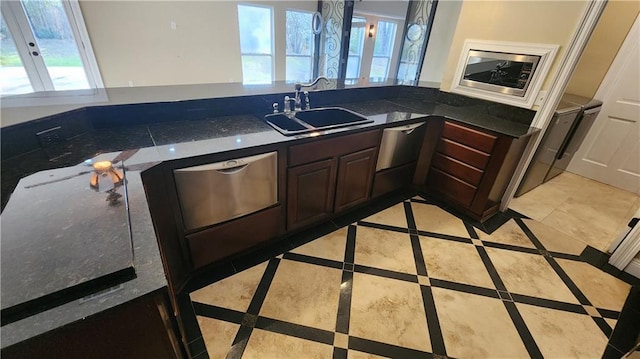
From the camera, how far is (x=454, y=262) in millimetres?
1976

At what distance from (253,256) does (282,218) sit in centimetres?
34

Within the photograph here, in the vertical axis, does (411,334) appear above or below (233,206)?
below

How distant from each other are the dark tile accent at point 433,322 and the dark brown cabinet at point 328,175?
863 millimetres

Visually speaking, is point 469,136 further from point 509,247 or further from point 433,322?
point 433,322

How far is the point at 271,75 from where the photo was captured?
216 inches

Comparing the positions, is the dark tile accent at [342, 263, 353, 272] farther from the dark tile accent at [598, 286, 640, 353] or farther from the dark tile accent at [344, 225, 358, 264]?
the dark tile accent at [598, 286, 640, 353]

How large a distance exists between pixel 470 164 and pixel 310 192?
4.60 ft

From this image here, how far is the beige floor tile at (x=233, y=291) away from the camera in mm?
1591

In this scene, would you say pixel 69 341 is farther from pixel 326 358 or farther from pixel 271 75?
pixel 271 75

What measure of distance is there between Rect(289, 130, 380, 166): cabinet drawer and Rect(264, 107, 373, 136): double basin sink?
91 mm

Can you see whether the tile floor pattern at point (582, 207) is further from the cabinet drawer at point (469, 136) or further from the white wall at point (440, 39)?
the white wall at point (440, 39)

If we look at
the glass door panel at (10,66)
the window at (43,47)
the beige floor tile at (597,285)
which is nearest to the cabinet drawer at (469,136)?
the beige floor tile at (597,285)

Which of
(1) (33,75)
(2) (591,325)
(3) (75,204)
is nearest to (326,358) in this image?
(3) (75,204)

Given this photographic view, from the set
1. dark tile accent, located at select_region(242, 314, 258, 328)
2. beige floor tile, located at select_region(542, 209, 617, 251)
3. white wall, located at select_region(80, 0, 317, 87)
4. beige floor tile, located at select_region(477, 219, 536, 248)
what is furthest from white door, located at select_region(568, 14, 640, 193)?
white wall, located at select_region(80, 0, 317, 87)
